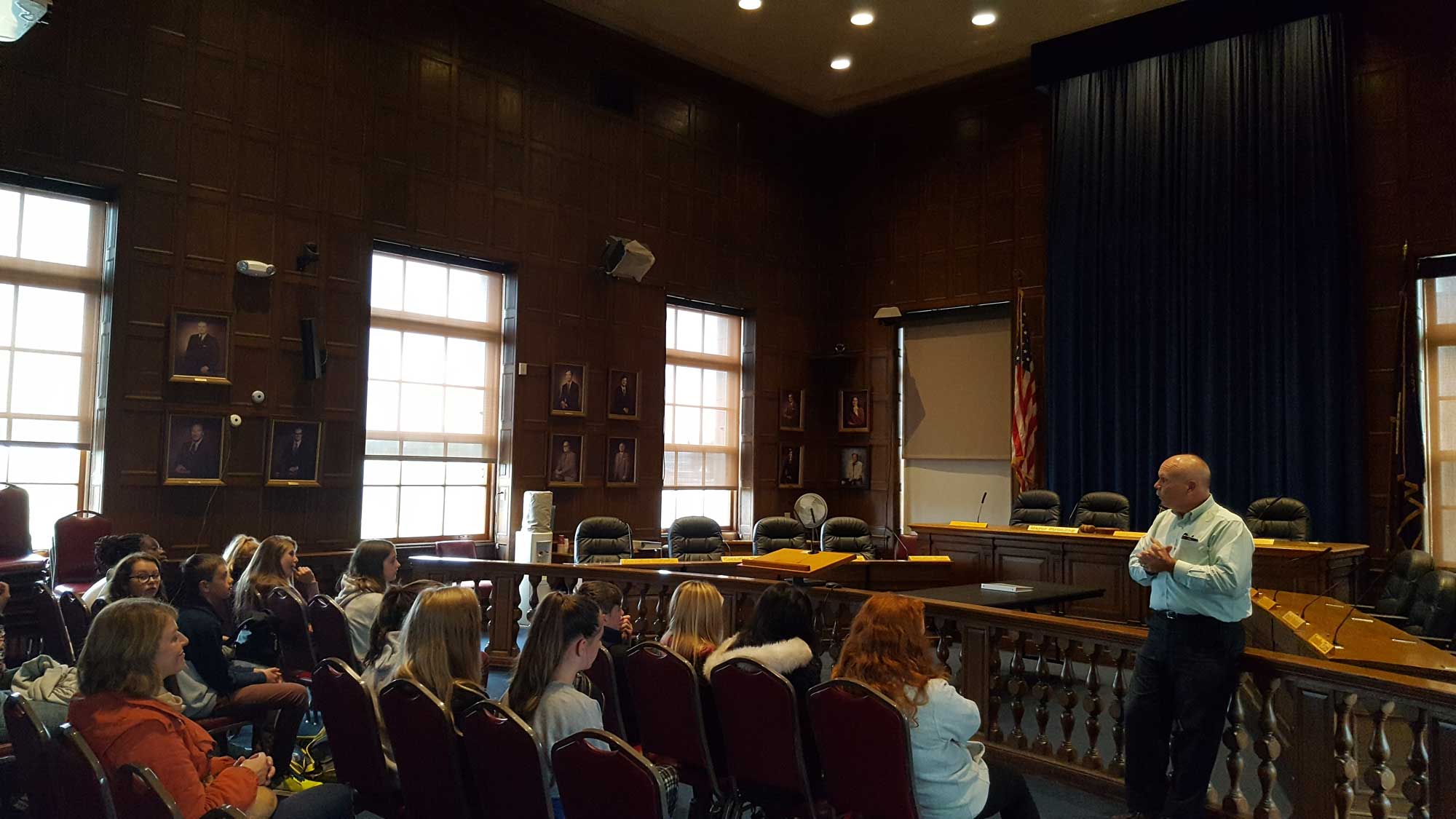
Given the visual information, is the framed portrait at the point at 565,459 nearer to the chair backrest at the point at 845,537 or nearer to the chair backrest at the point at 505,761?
the chair backrest at the point at 845,537

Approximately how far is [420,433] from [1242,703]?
7.21 meters

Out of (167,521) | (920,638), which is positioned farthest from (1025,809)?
(167,521)

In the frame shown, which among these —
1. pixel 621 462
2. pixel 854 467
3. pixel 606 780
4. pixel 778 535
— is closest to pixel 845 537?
pixel 778 535

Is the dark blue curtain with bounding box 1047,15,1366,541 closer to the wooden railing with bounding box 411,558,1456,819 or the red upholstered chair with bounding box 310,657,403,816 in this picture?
the wooden railing with bounding box 411,558,1456,819

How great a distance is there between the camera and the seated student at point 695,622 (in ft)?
12.1

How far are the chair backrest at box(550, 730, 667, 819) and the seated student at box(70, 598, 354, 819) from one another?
3.11ft

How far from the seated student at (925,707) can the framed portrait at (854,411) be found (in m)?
9.49

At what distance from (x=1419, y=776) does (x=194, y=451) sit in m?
7.85

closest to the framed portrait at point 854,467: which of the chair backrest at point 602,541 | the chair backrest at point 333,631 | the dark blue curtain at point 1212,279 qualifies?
the dark blue curtain at point 1212,279

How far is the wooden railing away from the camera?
119 inches

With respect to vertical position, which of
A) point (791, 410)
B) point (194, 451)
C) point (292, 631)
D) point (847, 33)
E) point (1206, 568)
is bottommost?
point (292, 631)

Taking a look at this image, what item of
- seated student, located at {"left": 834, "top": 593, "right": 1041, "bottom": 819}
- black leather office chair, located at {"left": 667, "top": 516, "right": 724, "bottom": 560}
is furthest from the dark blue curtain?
seated student, located at {"left": 834, "top": 593, "right": 1041, "bottom": 819}

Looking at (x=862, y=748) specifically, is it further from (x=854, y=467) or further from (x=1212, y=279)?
(x=854, y=467)

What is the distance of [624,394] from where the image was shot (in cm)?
1072
